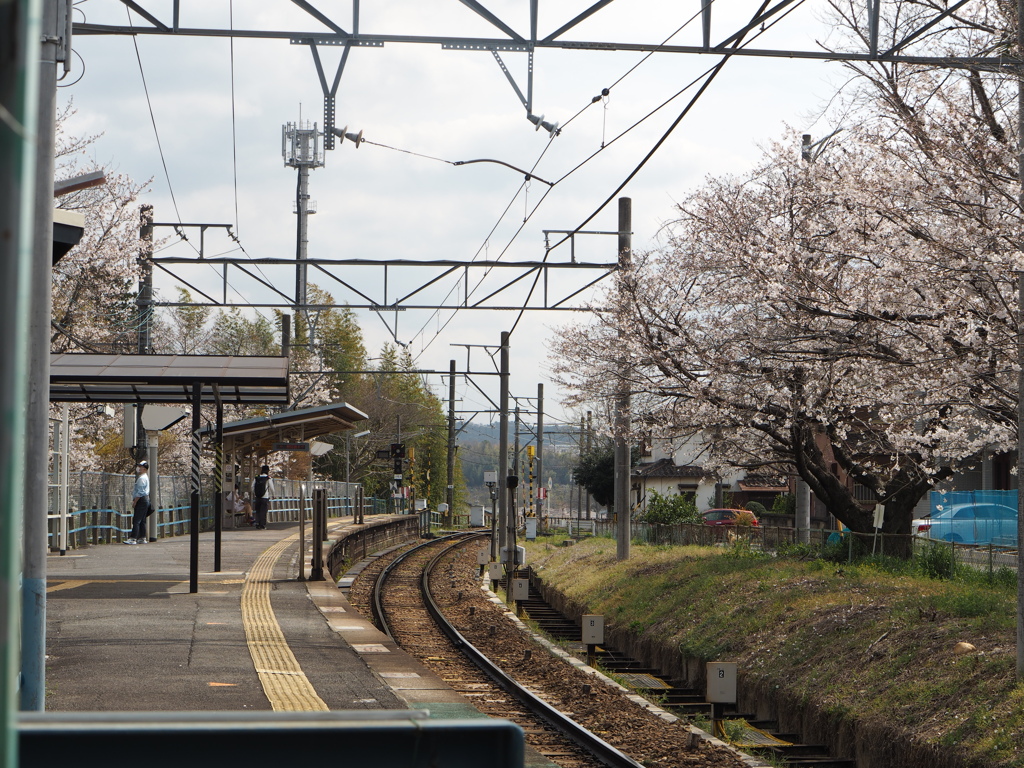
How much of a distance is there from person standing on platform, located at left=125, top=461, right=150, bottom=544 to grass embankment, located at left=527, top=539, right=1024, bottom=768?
29.4 ft

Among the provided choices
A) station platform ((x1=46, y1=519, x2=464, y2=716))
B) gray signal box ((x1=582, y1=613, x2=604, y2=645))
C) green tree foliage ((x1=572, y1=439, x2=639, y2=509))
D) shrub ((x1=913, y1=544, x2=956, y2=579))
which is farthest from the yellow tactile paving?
green tree foliage ((x1=572, y1=439, x2=639, y2=509))

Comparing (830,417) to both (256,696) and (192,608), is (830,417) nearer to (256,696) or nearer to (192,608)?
(192,608)

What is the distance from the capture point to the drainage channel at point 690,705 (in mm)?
A: 10219

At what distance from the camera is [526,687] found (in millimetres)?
12789

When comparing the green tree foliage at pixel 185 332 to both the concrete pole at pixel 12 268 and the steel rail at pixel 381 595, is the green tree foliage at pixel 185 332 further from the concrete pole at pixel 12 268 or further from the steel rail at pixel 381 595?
the concrete pole at pixel 12 268

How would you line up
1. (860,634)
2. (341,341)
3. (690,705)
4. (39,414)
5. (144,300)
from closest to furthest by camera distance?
(39,414)
(860,634)
(690,705)
(144,300)
(341,341)

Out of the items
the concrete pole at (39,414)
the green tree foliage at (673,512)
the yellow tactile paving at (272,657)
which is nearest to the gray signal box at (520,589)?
the yellow tactile paving at (272,657)

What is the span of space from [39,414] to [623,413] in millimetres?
14818

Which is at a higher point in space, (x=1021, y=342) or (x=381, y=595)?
(x=1021, y=342)

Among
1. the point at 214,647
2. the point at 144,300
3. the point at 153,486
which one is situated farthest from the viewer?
the point at 153,486

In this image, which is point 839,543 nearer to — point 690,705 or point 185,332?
point 690,705

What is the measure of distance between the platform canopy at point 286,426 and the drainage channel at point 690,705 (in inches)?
367

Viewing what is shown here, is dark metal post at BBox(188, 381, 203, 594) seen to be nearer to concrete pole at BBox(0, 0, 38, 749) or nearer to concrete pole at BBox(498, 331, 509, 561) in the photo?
concrete pole at BBox(0, 0, 38, 749)

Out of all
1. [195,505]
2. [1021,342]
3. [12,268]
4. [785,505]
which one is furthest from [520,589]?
[785,505]
